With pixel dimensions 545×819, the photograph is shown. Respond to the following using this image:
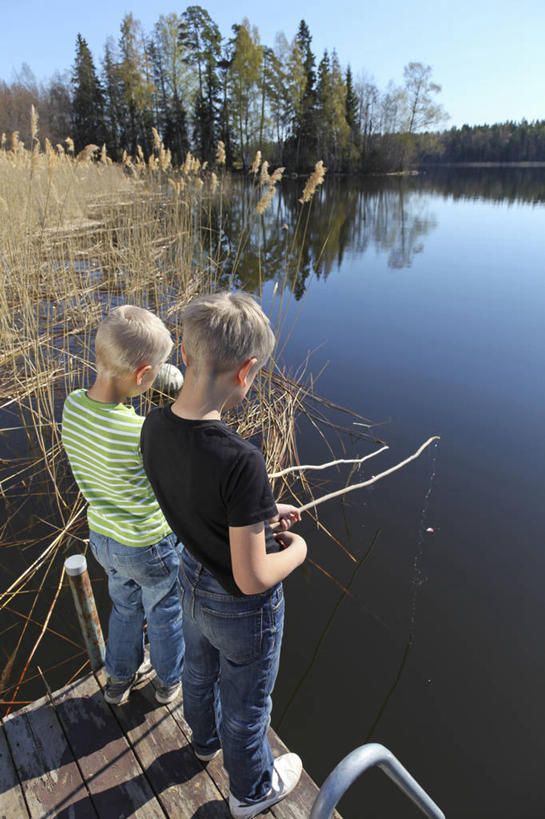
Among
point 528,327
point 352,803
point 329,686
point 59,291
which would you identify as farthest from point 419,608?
point 528,327

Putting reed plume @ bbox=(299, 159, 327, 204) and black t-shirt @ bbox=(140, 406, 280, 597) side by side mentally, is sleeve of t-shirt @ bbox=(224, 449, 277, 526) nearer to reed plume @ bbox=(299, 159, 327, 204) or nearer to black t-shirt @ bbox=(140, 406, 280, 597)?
black t-shirt @ bbox=(140, 406, 280, 597)

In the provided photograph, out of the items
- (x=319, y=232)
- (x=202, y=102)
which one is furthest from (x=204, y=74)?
(x=319, y=232)

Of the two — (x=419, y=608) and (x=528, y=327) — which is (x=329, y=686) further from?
(x=528, y=327)

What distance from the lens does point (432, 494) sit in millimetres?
2832

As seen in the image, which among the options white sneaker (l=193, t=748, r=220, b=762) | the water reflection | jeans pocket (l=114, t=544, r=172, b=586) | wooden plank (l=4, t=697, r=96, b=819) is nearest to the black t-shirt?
jeans pocket (l=114, t=544, r=172, b=586)

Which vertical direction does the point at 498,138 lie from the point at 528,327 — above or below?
above

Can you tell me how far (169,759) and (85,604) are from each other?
1.47 feet

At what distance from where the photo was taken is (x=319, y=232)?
11.3 meters

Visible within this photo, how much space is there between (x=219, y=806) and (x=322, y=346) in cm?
445

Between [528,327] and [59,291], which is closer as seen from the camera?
[59,291]

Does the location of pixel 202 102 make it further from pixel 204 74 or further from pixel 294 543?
pixel 294 543

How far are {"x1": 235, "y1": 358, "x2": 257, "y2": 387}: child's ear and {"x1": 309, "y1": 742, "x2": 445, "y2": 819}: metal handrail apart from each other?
23.3 inches

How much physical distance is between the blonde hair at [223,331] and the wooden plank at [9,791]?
1.11 meters

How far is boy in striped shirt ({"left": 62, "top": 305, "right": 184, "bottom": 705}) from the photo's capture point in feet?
3.51
